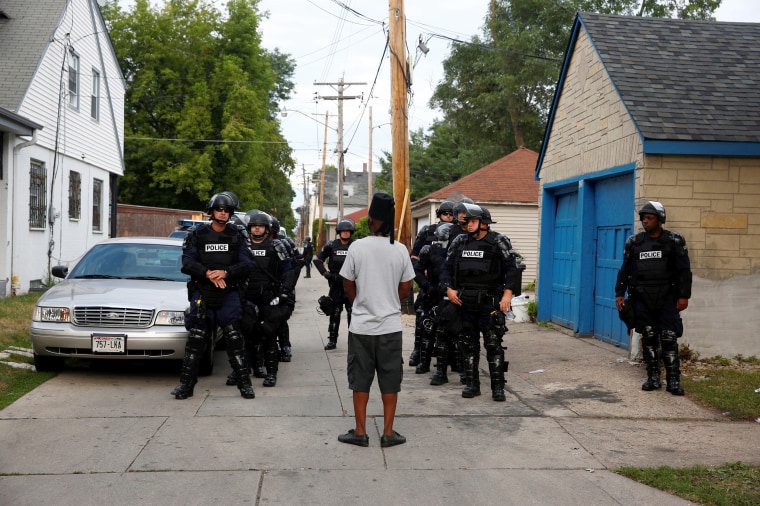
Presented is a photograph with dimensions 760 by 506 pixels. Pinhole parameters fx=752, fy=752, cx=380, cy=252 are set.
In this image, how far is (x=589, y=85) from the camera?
1145 cm

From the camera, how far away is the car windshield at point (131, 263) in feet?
29.6

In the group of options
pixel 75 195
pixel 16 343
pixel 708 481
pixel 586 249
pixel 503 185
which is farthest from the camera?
pixel 503 185

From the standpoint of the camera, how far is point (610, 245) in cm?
1101

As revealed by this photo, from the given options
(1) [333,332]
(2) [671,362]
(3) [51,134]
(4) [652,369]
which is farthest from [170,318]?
(3) [51,134]

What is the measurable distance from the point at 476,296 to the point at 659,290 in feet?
6.61

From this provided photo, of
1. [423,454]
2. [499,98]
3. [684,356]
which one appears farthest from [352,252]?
[499,98]

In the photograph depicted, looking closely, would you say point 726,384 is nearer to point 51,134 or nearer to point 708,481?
point 708,481

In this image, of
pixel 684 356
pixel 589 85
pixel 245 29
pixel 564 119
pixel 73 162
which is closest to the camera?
pixel 684 356

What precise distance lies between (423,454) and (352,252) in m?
1.61

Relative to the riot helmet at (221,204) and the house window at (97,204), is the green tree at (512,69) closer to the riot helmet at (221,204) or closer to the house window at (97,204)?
the house window at (97,204)

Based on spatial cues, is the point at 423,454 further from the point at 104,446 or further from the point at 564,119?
the point at 564,119

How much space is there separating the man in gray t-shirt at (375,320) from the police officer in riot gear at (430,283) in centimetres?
293

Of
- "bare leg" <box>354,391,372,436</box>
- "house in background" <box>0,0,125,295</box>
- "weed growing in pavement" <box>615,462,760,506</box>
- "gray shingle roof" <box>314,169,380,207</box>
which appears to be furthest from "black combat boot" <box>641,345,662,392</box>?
"gray shingle roof" <box>314,169,380,207</box>

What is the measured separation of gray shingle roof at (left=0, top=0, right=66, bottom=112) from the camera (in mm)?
15742
